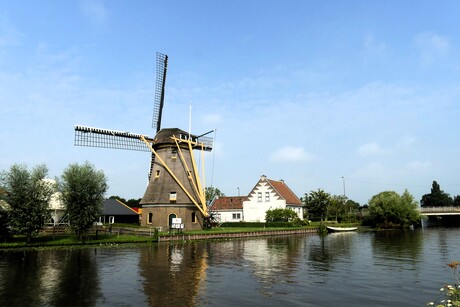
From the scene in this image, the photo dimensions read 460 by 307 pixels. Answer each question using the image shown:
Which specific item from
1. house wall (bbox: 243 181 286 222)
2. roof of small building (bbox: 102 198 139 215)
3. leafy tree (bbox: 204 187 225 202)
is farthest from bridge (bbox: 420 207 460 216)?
roof of small building (bbox: 102 198 139 215)

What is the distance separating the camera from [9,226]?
37.6 m

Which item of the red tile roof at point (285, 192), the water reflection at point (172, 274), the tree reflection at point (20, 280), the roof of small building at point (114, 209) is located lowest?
the water reflection at point (172, 274)

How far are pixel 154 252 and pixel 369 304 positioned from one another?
829 inches

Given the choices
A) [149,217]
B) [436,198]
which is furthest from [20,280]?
[436,198]

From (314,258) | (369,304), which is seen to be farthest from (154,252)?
(369,304)

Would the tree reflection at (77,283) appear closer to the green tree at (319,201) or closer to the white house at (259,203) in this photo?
the white house at (259,203)

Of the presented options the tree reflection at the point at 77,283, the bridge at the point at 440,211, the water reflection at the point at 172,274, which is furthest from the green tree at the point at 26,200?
the bridge at the point at 440,211

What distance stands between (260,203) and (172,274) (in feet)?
175

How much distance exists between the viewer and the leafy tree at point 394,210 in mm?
72375

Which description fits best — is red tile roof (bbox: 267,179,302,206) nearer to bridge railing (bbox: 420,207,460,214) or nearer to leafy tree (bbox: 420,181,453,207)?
bridge railing (bbox: 420,207,460,214)

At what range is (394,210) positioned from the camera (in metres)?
72.6

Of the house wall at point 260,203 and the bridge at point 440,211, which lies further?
the bridge at point 440,211

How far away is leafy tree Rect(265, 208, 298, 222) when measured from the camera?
66.4m

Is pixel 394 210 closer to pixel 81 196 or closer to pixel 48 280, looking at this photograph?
pixel 81 196
